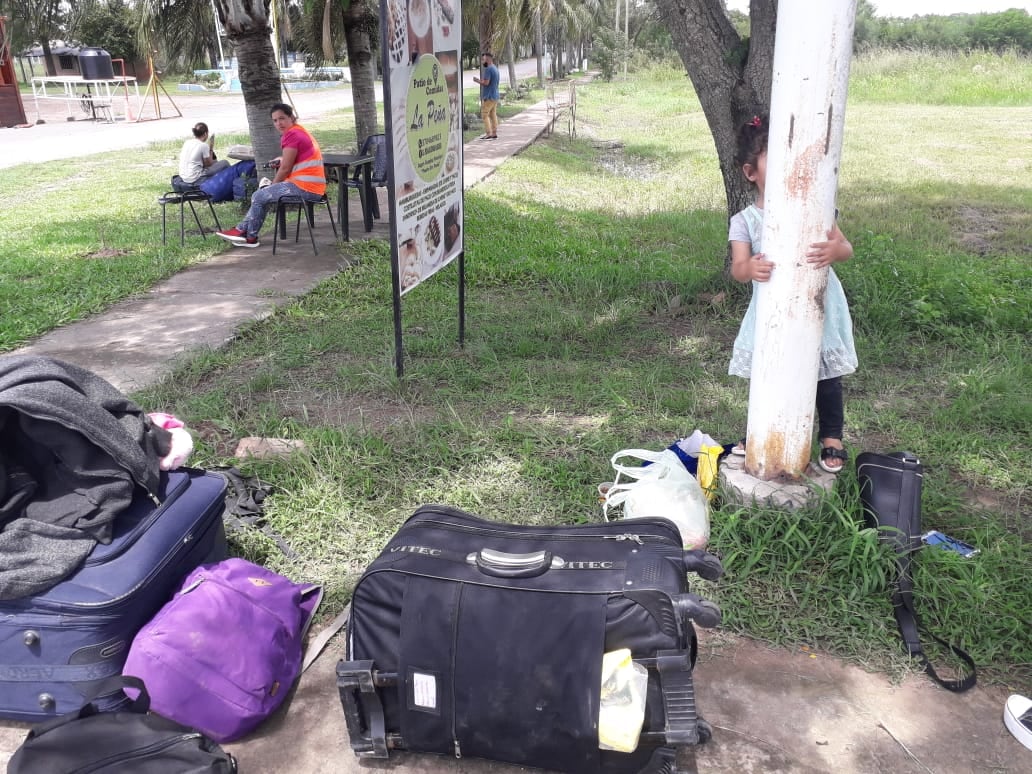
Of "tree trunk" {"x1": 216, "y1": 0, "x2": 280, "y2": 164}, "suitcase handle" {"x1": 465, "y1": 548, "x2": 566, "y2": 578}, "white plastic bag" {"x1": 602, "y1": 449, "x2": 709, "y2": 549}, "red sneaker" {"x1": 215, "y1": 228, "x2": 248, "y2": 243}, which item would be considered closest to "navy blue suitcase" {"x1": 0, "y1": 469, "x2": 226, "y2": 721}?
"suitcase handle" {"x1": 465, "y1": 548, "x2": 566, "y2": 578}

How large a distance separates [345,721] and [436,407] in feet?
6.98

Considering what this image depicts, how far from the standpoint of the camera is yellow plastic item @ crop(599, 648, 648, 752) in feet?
6.33

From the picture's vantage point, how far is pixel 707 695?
93.8 inches

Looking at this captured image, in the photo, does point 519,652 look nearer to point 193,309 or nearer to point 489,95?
point 193,309

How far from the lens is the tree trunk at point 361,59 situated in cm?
1159

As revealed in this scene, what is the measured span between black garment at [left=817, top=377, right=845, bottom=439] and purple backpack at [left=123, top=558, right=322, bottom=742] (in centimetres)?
214

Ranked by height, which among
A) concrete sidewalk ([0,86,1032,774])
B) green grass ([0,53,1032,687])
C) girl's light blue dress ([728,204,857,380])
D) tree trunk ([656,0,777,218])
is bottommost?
concrete sidewalk ([0,86,1032,774])

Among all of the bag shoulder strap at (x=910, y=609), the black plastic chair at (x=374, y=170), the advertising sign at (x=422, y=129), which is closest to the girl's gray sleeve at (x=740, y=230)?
the bag shoulder strap at (x=910, y=609)

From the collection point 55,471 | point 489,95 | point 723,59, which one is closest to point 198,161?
point 723,59

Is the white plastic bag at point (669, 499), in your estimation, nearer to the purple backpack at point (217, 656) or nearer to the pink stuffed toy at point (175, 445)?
the purple backpack at point (217, 656)

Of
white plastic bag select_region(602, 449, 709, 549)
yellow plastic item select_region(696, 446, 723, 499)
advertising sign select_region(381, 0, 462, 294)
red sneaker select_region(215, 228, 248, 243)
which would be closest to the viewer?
white plastic bag select_region(602, 449, 709, 549)

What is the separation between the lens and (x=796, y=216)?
2.73 metres

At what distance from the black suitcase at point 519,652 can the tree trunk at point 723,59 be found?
388cm

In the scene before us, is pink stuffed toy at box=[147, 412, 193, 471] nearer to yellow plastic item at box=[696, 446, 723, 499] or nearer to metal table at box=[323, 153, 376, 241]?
yellow plastic item at box=[696, 446, 723, 499]
